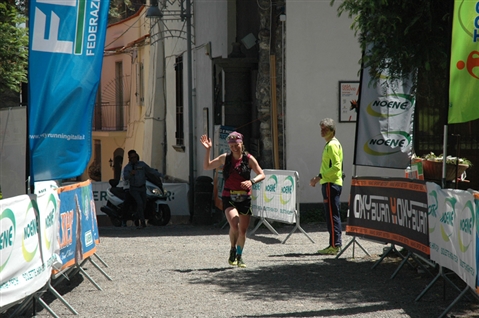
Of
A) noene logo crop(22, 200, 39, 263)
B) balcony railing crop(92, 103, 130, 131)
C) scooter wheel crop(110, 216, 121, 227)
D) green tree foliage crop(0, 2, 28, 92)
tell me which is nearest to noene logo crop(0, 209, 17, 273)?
noene logo crop(22, 200, 39, 263)

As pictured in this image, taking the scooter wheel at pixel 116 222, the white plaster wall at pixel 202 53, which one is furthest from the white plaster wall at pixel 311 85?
the scooter wheel at pixel 116 222

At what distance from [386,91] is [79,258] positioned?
471cm

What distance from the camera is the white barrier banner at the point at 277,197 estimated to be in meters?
14.2

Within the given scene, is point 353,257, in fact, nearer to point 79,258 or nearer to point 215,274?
point 215,274

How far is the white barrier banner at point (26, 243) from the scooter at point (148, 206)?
10.5 metres

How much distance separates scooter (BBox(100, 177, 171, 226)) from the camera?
62.3 ft

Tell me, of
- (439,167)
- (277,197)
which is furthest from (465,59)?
(277,197)

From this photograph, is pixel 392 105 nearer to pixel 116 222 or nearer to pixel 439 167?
pixel 439 167

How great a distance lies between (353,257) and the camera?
38.4 feet

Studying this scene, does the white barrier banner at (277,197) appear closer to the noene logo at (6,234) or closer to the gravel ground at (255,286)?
the gravel ground at (255,286)

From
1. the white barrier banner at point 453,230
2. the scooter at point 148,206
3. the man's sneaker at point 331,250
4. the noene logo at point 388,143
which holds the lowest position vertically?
the scooter at point 148,206

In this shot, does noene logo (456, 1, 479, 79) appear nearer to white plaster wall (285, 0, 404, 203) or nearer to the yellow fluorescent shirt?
the yellow fluorescent shirt

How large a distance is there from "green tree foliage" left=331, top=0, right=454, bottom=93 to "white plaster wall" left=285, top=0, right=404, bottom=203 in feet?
22.6

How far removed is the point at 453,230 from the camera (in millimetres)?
7867
